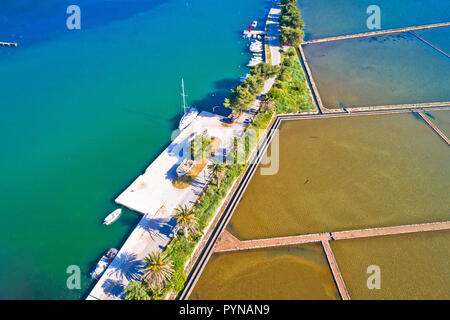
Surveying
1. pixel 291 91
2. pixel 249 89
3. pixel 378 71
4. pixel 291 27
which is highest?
pixel 291 27

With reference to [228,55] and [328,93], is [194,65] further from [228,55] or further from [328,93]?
[328,93]

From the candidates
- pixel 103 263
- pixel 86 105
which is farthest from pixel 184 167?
pixel 86 105

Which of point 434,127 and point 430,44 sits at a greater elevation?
point 430,44

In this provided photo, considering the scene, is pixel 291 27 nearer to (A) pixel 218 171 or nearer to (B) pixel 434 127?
(B) pixel 434 127

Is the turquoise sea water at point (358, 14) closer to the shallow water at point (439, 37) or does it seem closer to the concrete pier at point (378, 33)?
the concrete pier at point (378, 33)

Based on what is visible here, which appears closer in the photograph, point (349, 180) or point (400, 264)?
point (400, 264)

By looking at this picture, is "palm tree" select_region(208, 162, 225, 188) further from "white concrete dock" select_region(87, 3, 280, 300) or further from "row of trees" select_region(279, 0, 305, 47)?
"row of trees" select_region(279, 0, 305, 47)

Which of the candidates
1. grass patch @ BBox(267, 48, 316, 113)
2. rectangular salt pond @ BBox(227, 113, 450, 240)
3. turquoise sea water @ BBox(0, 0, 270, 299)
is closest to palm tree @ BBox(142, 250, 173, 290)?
turquoise sea water @ BBox(0, 0, 270, 299)
